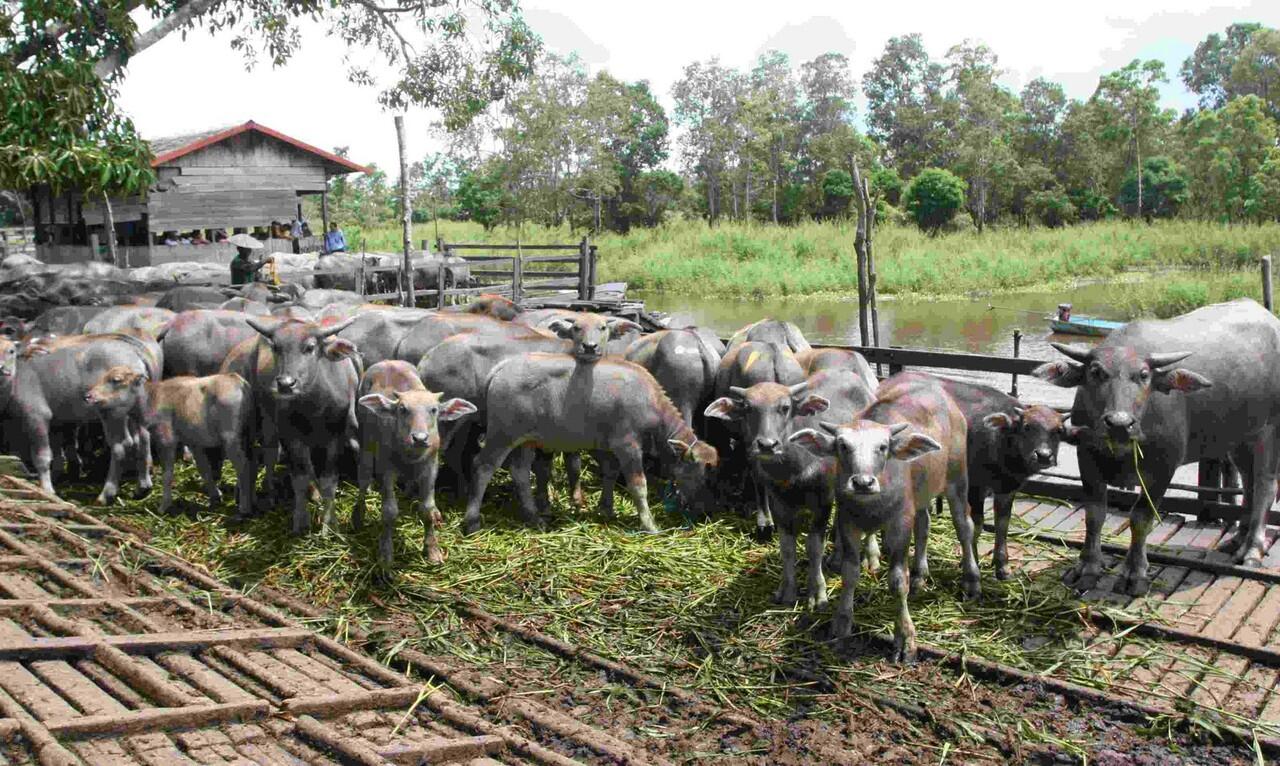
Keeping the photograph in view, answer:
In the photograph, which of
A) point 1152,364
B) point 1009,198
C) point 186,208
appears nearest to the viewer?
point 1152,364

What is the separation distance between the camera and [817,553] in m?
7.22

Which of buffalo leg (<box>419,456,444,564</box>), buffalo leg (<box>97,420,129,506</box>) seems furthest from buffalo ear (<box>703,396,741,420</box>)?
buffalo leg (<box>97,420,129,506</box>)

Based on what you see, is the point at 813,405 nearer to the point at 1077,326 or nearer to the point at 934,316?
the point at 1077,326

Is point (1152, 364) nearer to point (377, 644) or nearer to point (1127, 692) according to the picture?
point (1127, 692)

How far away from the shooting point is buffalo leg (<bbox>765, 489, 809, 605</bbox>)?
23.9ft

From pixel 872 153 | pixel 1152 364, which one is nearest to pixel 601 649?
pixel 1152 364

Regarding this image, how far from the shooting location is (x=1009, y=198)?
5094 centimetres

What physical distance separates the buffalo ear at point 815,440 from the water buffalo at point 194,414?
5.09m

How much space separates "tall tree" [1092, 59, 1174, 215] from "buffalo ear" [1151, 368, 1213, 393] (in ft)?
155

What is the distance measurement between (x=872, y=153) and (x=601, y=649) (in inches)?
2088

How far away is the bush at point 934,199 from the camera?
4722 centimetres

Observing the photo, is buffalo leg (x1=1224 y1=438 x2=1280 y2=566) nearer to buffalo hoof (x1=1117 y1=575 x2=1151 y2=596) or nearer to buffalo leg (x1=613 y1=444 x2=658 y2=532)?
buffalo hoof (x1=1117 y1=575 x2=1151 y2=596)

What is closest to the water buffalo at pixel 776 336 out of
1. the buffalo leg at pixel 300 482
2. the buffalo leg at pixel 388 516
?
the buffalo leg at pixel 388 516

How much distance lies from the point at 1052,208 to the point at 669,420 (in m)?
45.9
